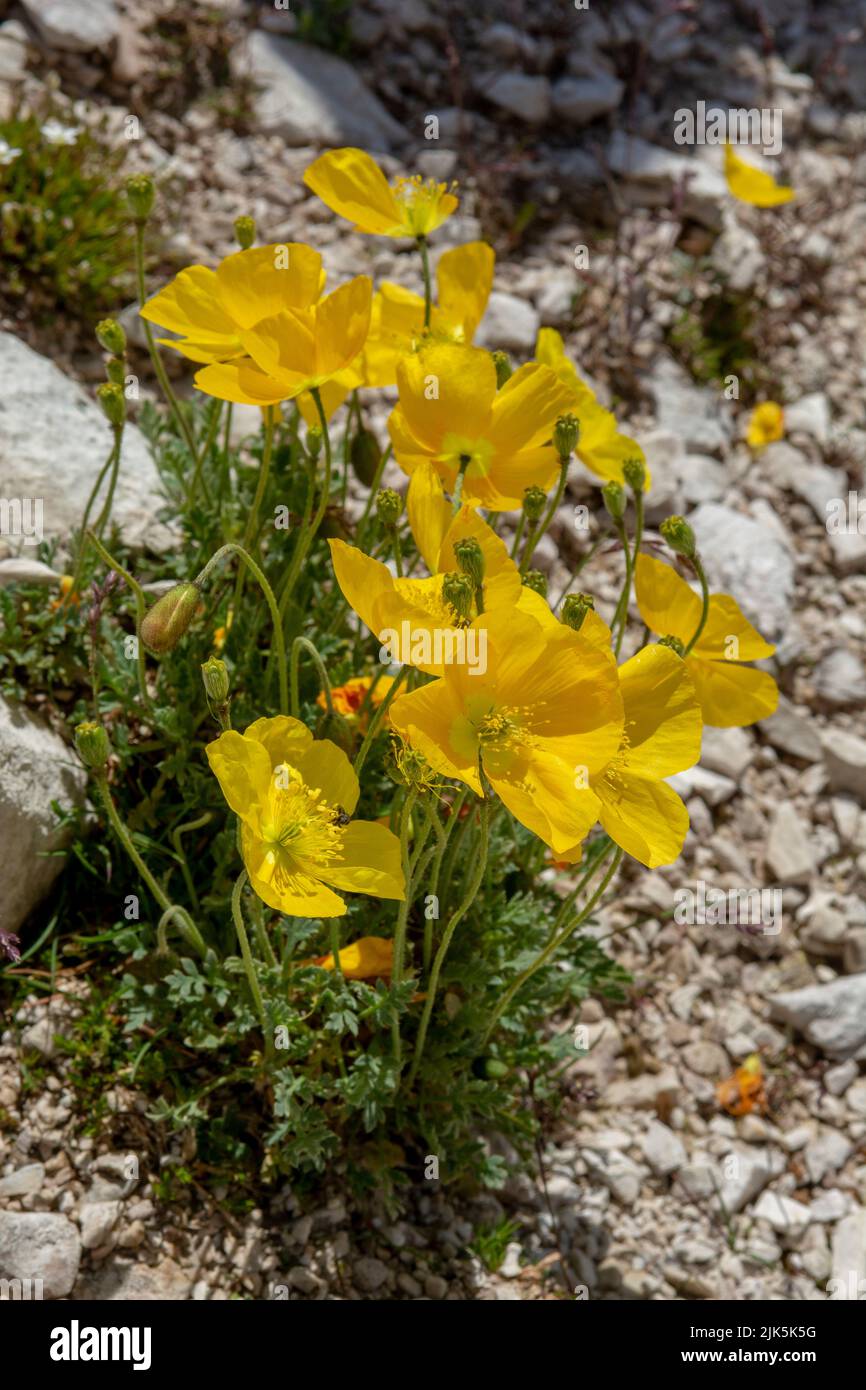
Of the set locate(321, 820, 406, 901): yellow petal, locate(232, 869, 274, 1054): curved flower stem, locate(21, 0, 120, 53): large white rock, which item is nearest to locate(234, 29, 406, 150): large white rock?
locate(21, 0, 120, 53): large white rock

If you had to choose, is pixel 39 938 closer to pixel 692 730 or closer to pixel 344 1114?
pixel 344 1114

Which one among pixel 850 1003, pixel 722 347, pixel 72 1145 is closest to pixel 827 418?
pixel 722 347

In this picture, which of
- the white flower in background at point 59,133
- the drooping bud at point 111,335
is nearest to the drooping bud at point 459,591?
the drooping bud at point 111,335

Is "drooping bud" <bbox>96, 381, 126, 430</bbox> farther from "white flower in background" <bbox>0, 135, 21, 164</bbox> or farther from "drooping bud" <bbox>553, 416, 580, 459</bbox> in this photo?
"white flower in background" <bbox>0, 135, 21, 164</bbox>

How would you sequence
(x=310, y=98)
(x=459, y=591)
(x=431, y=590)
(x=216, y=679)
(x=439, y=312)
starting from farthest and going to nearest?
(x=310, y=98) → (x=439, y=312) → (x=431, y=590) → (x=216, y=679) → (x=459, y=591)

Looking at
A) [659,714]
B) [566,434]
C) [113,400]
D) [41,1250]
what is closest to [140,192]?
[113,400]

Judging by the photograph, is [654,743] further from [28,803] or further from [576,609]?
[28,803]

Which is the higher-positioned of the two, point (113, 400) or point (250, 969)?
point (113, 400)
